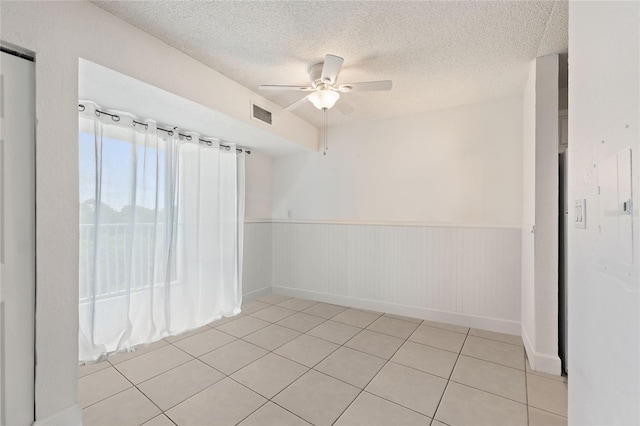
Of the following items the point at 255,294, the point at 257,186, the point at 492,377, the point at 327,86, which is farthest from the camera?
the point at 257,186

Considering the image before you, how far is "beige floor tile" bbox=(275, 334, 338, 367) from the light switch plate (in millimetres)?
1920

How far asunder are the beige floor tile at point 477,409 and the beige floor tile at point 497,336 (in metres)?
0.98

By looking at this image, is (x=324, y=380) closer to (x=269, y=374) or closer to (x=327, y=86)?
(x=269, y=374)

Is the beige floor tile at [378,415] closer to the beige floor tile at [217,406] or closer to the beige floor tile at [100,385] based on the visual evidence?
the beige floor tile at [217,406]

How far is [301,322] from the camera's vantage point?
3.04 metres

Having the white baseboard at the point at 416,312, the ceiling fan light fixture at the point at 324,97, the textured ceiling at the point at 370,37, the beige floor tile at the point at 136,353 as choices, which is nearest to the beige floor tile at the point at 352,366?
the white baseboard at the point at 416,312

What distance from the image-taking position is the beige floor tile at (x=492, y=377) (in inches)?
71.6

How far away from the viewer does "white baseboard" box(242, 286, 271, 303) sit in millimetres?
3727

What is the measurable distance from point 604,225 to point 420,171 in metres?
2.47

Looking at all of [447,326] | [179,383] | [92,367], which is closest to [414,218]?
[447,326]

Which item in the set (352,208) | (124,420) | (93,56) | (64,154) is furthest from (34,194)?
(352,208)

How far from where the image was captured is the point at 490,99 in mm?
2854

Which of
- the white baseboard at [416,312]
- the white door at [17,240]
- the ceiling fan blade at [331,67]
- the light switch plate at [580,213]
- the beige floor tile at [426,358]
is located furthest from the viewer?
the white baseboard at [416,312]

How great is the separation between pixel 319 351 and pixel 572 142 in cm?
222
